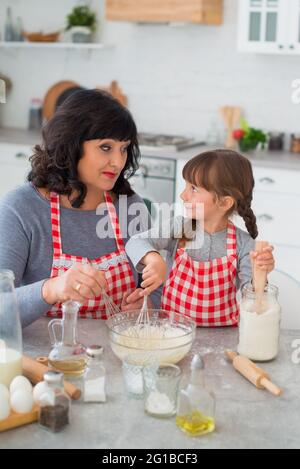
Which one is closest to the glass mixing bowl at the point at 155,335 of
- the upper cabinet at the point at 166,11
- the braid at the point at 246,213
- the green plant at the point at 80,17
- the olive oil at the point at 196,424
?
the olive oil at the point at 196,424

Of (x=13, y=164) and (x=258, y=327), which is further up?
(x=258, y=327)

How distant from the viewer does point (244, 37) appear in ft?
14.6

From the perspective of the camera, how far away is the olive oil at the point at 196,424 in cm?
143

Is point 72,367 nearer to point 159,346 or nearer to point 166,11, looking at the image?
point 159,346

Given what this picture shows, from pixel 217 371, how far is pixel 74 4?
4021 millimetres

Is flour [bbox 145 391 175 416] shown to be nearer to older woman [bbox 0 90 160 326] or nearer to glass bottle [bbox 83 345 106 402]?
glass bottle [bbox 83 345 106 402]

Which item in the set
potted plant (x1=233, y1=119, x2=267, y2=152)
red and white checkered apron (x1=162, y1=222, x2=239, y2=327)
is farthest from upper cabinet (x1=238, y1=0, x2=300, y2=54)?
red and white checkered apron (x1=162, y1=222, x2=239, y2=327)

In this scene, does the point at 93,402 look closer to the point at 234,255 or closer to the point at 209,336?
the point at 209,336

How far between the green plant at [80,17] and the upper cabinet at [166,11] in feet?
1.27

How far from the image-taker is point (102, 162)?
88.0 inches

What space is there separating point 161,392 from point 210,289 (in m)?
0.75

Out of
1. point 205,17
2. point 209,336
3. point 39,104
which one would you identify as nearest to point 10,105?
point 39,104

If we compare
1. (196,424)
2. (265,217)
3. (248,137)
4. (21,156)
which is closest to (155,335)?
(196,424)

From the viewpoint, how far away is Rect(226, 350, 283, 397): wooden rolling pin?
63.6 inches
